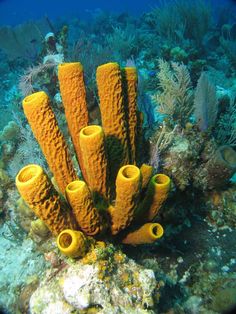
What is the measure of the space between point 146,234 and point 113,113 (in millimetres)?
1108

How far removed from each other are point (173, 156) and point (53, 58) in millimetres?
4270

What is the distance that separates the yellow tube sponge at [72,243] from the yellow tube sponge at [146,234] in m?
0.60

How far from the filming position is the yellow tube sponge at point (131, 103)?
2547 mm

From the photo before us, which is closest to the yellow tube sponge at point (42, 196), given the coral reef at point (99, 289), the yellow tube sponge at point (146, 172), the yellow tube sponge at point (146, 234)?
the coral reef at point (99, 289)

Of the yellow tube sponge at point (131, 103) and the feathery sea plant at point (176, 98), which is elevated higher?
the yellow tube sponge at point (131, 103)

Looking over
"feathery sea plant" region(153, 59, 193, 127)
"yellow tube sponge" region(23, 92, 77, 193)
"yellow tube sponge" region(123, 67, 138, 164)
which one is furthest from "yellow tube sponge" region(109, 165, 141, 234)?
"feathery sea plant" region(153, 59, 193, 127)

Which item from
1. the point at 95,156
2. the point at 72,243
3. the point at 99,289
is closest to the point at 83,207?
the point at 72,243

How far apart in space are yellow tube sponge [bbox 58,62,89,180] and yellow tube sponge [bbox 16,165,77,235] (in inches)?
28.4

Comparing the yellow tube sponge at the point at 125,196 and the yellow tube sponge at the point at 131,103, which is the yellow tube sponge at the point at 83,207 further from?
the yellow tube sponge at the point at 131,103

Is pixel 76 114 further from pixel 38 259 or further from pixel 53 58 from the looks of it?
pixel 53 58

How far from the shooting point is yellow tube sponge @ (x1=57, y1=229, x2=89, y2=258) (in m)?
1.92

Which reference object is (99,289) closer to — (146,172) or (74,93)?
(146,172)

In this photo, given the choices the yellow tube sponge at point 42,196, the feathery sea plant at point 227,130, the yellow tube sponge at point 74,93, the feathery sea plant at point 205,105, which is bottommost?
the feathery sea plant at point 227,130

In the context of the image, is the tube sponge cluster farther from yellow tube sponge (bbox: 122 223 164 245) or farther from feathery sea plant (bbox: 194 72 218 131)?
feathery sea plant (bbox: 194 72 218 131)
